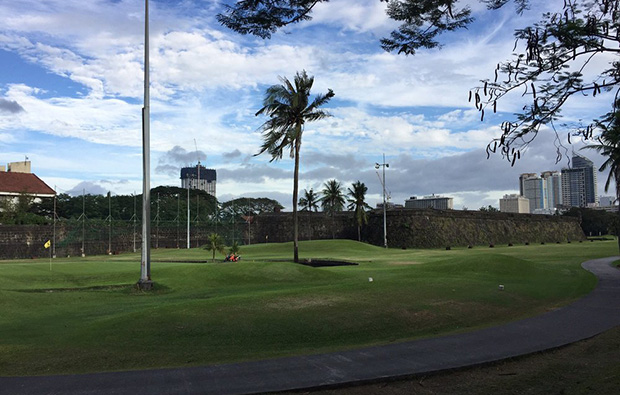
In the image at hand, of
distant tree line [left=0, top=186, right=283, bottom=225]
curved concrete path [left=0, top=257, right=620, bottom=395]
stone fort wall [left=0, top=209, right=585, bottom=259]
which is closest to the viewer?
curved concrete path [left=0, top=257, right=620, bottom=395]

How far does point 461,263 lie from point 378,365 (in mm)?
16676

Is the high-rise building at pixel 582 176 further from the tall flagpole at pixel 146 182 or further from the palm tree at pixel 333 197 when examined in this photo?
the palm tree at pixel 333 197

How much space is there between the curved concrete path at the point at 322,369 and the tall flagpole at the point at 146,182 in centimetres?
1032

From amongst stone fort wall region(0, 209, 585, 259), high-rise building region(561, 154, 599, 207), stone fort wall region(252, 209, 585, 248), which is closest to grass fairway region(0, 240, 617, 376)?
high-rise building region(561, 154, 599, 207)

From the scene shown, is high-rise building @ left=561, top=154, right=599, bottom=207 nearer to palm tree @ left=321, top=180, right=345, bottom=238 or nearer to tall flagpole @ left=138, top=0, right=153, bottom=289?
tall flagpole @ left=138, top=0, right=153, bottom=289

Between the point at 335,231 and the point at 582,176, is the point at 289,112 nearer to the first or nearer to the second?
the point at 582,176

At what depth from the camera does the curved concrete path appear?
6574 millimetres

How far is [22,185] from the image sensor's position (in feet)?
255

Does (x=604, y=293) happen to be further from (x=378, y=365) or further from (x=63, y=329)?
(x=63, y=329)

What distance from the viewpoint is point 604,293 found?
16.5 m

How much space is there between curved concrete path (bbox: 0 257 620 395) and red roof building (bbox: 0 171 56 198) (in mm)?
75784

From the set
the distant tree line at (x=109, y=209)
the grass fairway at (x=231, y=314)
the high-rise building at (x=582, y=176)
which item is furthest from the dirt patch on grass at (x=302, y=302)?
the distant tree line at (x=109, y=209)

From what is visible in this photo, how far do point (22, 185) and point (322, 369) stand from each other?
277 feet

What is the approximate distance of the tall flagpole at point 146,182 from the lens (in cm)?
1739
